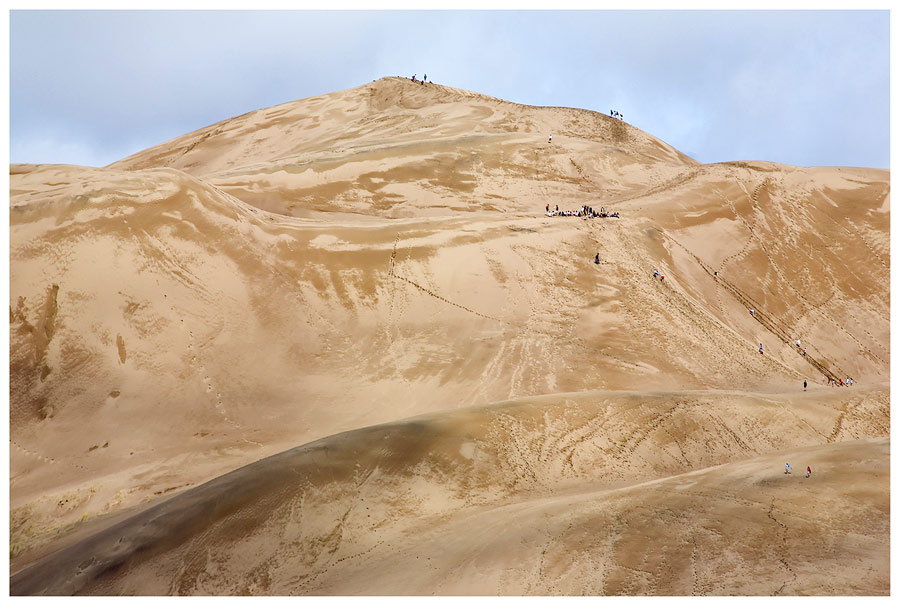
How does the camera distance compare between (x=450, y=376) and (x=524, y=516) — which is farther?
(x=450, y=376)

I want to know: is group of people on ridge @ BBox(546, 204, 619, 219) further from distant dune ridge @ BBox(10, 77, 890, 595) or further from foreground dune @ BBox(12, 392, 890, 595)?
foreground dune @ BBox(12, 392, 890, 595)

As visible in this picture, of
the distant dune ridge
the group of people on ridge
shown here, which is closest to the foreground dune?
the distant dune ridge

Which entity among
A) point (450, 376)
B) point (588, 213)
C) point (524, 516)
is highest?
point (588, 213)

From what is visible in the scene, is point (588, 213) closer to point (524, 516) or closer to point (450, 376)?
point (450, 376)

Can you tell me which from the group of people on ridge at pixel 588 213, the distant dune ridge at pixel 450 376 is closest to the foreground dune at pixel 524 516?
the distant dune ridge at pixel 450 376

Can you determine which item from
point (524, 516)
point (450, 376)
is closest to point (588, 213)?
point (450, 376)

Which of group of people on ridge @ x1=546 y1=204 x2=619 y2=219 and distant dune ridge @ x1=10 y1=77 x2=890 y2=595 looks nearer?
distant dune ridge @ x1=10 y1=77 x2=890 y2=595

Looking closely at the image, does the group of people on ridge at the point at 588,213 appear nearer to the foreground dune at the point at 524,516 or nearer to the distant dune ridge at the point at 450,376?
the distant dune ridge at the point at 450,376

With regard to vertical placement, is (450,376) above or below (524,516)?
above

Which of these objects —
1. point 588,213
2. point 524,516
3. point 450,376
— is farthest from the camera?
point 588,213
